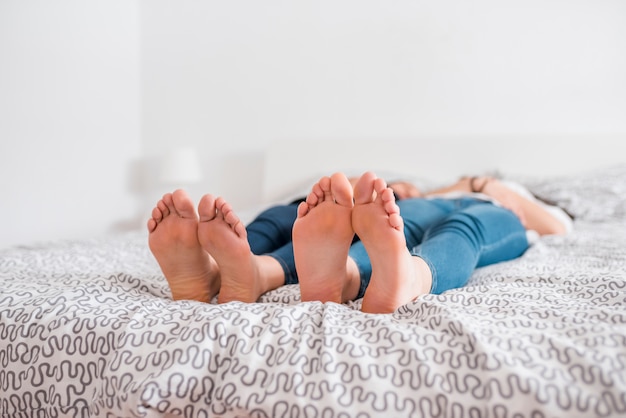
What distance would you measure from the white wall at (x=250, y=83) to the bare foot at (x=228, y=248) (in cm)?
163

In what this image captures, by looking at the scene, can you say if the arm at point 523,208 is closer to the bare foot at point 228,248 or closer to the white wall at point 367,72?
the white wall at point 367,72

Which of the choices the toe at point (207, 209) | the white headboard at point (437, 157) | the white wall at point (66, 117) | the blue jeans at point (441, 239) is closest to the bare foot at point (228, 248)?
the toe at point (207, 209)

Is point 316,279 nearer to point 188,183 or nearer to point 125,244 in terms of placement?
point 125,244

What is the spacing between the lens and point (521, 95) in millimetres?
2373

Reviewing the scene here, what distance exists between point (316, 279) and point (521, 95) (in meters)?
1.93

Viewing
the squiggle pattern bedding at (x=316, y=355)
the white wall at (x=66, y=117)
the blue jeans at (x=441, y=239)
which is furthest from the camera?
the white wall at (x=66, y=117)

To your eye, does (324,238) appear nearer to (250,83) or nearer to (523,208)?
(523,208)

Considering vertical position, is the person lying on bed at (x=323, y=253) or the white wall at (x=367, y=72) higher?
the white wall at (x=367, y=72)

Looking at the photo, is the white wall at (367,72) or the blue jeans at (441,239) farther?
the white wall at (367,72)

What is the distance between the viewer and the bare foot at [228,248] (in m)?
0.81

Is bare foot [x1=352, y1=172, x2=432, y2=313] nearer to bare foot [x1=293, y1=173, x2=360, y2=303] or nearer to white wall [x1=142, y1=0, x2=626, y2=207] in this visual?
bare foot [x1=293, y1=173, x2=360, y2=303]

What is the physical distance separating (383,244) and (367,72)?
6.35 ft

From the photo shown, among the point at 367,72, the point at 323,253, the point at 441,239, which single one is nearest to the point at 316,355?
the point at 323,253

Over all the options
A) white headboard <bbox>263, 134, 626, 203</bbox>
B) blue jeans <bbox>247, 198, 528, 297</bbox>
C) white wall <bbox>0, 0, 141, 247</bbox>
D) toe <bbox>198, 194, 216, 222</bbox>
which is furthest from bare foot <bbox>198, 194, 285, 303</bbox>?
white wall <bbox>0, 0, 141, 247</bbox>
